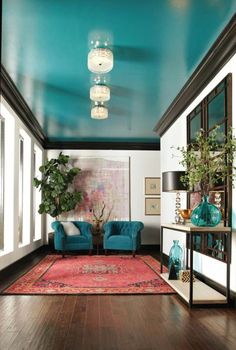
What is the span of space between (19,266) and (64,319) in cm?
340

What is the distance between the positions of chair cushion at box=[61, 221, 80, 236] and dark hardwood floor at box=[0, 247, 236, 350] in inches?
168

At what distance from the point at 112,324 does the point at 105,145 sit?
22.1 feet

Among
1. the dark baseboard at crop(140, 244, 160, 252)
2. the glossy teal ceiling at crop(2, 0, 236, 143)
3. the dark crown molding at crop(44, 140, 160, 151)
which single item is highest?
the glossy teal ceiling at crop(2, 0, 236, 143)

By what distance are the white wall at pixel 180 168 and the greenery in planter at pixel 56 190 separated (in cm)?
229

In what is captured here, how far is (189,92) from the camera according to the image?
18.2 ft

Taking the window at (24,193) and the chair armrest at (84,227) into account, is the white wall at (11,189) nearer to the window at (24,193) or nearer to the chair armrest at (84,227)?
the window at (24,193)

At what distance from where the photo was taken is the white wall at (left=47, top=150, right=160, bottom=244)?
971cm

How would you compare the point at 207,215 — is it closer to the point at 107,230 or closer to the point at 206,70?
the point at 206,70

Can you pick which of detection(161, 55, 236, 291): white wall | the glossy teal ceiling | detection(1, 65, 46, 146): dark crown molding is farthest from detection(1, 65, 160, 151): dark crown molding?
detection(161, 55, 236, 291): white wall

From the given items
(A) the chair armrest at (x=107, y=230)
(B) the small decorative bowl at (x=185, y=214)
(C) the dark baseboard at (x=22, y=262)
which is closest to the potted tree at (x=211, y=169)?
(B) the small decorative bowl at (x=185, y=214)

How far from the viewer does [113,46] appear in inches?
161

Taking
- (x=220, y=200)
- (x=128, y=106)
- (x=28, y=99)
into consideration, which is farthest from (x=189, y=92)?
(x=28, y=99)

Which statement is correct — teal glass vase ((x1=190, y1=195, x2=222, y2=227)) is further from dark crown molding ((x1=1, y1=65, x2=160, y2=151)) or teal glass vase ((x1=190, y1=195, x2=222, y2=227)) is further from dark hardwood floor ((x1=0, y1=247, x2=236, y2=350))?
dark crown molding ((x1=1, y1=65, x2=160, y2=151))

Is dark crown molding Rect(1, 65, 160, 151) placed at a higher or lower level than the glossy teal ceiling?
lower
